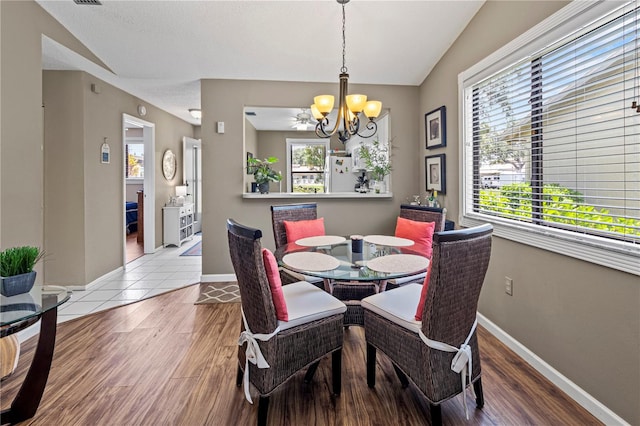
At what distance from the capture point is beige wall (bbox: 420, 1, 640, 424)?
152 cm

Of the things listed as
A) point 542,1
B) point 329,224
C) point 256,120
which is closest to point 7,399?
point 329,224

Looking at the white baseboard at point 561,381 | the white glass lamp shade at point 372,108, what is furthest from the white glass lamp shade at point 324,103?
the white baseboard at point 561,381

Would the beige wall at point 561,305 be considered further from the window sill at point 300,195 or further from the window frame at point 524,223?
the window sill at point 300,195

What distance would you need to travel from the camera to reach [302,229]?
9.33 feet

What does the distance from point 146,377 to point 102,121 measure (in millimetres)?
3409

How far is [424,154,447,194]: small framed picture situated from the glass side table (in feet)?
10.9

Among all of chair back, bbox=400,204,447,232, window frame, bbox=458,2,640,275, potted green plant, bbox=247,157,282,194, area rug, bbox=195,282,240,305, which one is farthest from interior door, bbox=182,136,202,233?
window frame, bbox=458,2,640,275

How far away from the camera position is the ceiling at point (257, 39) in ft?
8.81

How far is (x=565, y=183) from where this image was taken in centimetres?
195

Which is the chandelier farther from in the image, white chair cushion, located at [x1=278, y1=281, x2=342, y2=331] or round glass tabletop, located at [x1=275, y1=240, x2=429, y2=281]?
white chair cushion, located at [x1=278, y1=281, x2=342, y2=331]

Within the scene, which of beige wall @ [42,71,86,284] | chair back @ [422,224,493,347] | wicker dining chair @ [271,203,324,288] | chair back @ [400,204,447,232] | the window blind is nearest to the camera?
chair back @ [422,224,493,347]

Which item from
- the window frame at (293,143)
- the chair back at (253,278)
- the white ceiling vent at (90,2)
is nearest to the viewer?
the chair back at (253,278)

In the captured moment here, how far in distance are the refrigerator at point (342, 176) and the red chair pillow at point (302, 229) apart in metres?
2.82

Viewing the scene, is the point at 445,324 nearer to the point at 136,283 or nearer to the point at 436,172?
the point at 436,172
